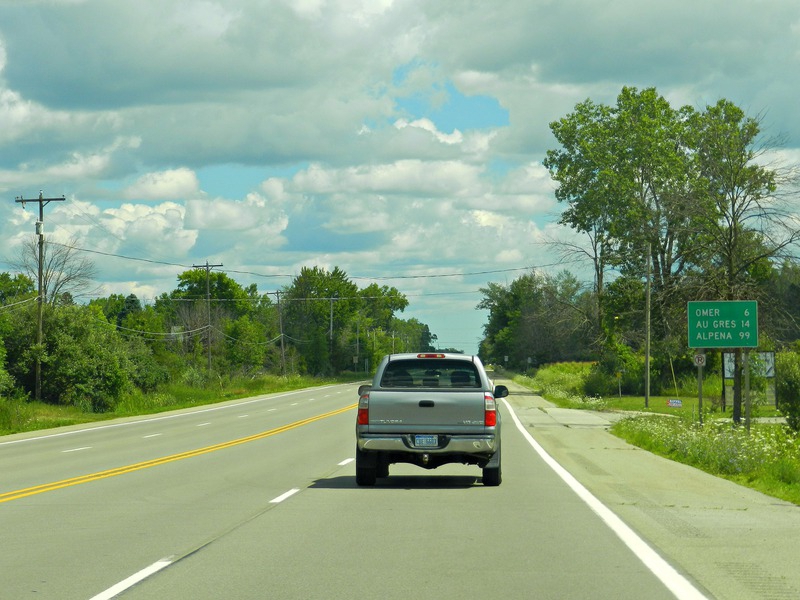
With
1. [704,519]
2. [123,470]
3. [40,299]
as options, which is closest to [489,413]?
[704,519]

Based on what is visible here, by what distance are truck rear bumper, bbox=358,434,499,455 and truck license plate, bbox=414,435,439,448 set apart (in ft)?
0.10

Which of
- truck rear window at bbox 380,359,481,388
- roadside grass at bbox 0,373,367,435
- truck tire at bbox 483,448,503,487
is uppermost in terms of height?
truck rear window at bbox 380,359,481,388

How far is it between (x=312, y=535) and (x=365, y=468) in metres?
4.95

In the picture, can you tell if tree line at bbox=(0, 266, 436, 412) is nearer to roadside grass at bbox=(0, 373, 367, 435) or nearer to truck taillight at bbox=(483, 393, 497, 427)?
roadside grass at bbox=(0, 373, 367, 435)

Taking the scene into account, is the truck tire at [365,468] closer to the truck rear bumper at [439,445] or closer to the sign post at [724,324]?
the truck rear bumper at [439,445]

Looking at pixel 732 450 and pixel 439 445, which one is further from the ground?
pixel 439 445

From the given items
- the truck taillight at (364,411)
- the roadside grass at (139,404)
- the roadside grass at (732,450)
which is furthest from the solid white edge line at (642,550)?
the roadside grass at (139,404)

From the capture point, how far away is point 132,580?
8555mm

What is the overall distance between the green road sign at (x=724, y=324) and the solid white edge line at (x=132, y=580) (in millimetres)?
21631

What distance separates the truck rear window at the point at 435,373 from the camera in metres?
16.8

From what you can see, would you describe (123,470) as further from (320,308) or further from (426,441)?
(320,308)

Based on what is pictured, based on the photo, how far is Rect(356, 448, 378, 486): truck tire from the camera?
15.9 metres

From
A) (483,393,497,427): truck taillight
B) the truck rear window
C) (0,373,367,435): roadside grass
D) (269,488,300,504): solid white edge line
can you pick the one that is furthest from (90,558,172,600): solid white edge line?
(0,373,367,435): roadside grass

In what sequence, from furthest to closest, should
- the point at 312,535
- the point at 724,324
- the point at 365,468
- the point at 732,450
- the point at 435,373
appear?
1. the point at 724,324
2. the point at 732,450
3. the point at 435,373
4. the point at 365,468
5. the point at 312,535
